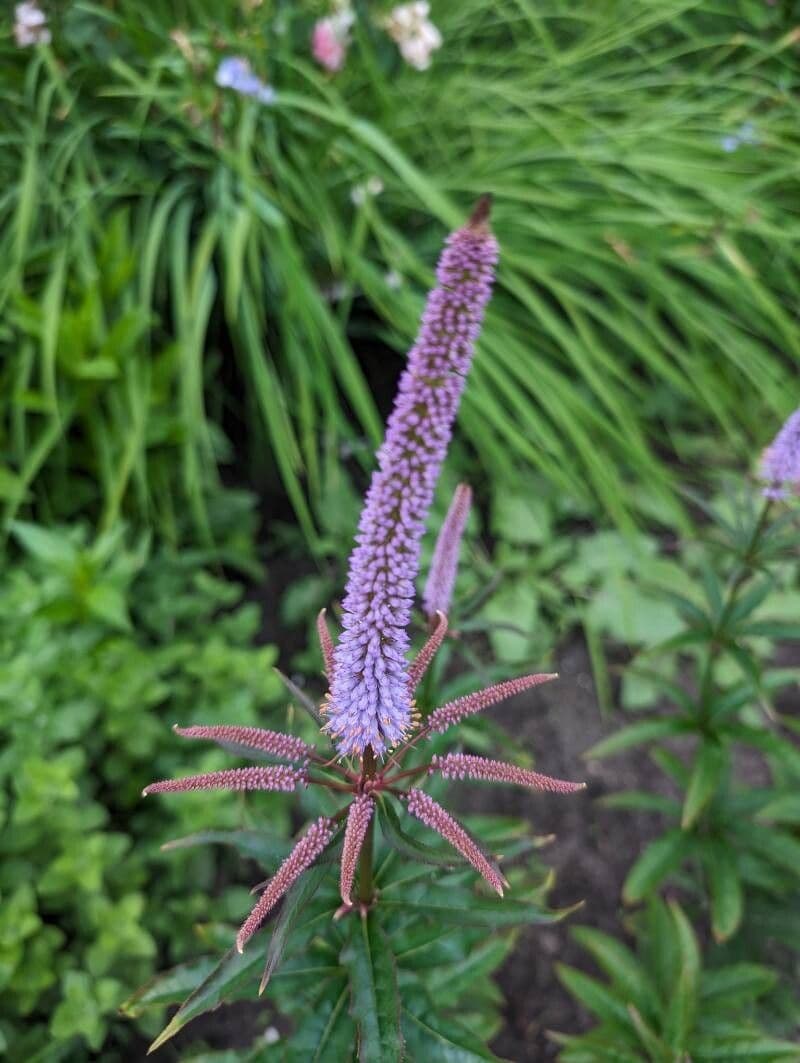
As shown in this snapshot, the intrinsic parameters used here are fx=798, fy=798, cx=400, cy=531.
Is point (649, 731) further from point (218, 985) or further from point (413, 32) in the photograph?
point (413, 32)

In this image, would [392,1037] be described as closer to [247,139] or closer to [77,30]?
[247,139]

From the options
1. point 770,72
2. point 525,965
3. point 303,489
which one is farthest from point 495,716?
point 770,72

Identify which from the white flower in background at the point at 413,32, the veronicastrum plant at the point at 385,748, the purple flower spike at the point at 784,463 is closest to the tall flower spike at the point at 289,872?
the veronicastrum plant at the point at 385,748

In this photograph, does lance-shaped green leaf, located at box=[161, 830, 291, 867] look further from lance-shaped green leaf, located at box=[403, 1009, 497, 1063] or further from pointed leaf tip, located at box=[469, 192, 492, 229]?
pointed leaf tip, located at box=[469, 192, 492, 229]

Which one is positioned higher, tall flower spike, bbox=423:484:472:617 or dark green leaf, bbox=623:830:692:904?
tall flower spike, bbox=423:484:472:617

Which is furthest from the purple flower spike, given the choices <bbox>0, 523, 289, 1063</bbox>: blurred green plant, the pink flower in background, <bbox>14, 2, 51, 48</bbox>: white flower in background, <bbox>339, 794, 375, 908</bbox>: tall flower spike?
<bbox>14, 2, 51, 48</bbox>: white flower in background

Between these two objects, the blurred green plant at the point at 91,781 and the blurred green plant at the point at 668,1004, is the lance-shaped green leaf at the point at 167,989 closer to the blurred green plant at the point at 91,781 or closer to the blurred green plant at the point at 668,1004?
the blurred green plant at the point at 91,781
